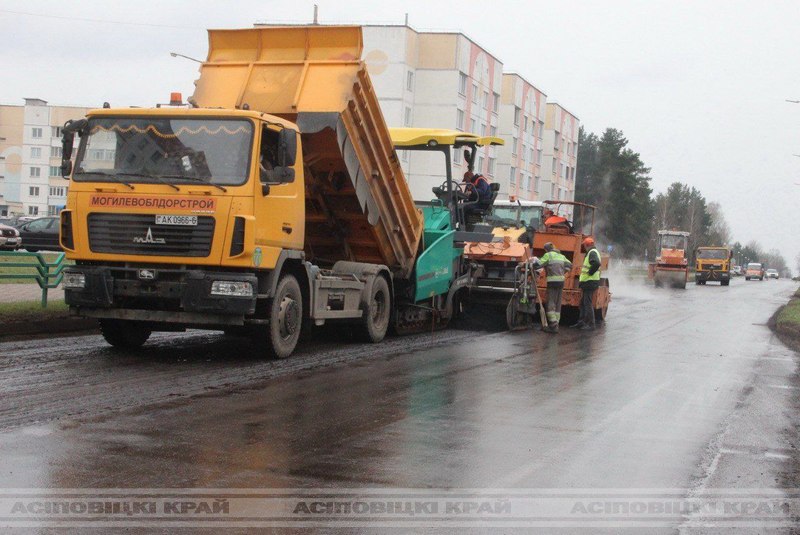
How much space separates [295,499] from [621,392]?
5.36 m

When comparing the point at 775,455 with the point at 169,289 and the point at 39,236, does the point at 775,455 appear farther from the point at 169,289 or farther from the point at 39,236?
the point at 39,236

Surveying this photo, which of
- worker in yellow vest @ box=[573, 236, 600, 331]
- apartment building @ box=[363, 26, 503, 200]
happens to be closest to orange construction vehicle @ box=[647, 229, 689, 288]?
apartment building @ box=[363, 26, 503, 200]

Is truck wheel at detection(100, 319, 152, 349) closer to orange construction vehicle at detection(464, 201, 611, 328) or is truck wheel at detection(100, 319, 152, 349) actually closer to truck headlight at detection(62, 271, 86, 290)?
truck headlight at detection(62, 271, 86, 290)

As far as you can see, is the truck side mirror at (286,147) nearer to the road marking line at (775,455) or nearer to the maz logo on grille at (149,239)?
the maz logo on grille at (149,239)

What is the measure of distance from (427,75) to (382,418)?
48558 mm

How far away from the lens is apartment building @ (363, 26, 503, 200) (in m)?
52.2

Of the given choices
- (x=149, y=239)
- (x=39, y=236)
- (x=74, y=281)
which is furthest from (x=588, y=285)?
(x=39, y=236)

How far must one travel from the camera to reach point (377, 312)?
1344 cm

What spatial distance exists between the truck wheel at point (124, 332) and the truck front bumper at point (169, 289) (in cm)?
76

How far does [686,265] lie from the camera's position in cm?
4800

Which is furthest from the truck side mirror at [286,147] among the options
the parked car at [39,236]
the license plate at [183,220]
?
the parked car at [39,236]

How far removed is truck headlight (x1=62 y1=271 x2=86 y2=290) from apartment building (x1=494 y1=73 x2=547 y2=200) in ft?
189

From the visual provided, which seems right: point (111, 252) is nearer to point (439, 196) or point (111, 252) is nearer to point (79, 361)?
point (79, 361)

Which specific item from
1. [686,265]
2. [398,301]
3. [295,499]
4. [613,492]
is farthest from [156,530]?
[686,265]
